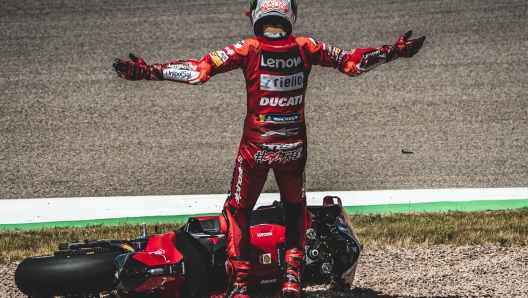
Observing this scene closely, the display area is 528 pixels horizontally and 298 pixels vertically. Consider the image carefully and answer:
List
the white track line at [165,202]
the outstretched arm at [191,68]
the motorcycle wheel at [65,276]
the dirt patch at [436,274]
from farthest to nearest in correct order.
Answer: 1. the white track line at [165,202]
2. the dirt patch at [436,274]
3. the motorcycle wheel at [65,276]
4. the outstretched arm at [191,68]

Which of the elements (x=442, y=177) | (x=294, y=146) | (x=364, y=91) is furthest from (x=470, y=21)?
(x=294, y=146)

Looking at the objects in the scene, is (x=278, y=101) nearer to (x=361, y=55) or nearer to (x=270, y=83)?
(x=270, y=83)

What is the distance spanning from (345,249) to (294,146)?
111 centimetres

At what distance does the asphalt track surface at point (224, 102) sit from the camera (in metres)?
9.52

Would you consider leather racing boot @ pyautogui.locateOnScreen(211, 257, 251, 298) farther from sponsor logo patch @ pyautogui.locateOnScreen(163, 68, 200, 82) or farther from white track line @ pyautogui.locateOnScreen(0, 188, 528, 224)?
white track line @ pyautogui.locateOnScreen(0, 188, 528, 224)

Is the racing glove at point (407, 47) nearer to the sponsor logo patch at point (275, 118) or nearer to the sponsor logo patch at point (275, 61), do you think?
the sponsor logo patch at point (275, 61)

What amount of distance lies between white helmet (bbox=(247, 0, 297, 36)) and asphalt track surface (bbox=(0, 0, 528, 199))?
446 cm

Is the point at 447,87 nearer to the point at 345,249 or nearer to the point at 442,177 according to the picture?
the point at 442,177

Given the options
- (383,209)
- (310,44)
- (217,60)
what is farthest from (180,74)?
(383,209)

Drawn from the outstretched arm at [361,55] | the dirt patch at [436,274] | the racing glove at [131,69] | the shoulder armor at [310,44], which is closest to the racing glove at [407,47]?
the outstretched arm at [361,55]

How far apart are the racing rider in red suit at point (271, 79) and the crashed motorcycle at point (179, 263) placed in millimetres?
464

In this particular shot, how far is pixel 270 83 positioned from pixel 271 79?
0.03m

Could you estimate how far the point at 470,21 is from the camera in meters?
13.0

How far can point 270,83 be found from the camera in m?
4.68
